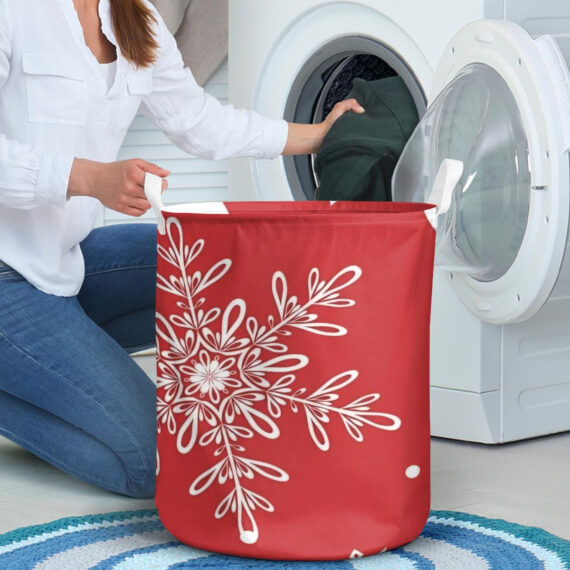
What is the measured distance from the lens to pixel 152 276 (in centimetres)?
172

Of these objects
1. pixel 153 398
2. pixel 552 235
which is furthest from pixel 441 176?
pixel 153 398

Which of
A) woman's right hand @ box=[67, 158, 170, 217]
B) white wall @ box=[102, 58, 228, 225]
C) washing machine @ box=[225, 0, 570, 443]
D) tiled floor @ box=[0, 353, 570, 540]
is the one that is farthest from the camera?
white wall @ box=[102, 58, 228, 225]

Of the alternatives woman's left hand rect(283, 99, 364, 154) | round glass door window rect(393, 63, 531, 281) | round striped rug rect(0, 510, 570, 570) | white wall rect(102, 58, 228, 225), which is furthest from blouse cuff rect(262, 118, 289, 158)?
white wall rect(102, 58, 228, 225)

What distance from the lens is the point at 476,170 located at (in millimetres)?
1574

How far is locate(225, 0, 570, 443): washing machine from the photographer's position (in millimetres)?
1505

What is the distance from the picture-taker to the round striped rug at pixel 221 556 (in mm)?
1172

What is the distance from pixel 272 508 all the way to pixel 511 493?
470 millimetres

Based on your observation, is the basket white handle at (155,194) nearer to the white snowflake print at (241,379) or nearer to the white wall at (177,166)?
the white snowflake print at (241,379)

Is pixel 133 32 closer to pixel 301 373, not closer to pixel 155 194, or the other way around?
pixel 155 194

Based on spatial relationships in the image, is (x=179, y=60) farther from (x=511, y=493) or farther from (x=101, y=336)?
(x=511, y=493)

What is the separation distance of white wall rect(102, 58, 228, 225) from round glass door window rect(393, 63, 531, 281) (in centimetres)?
115

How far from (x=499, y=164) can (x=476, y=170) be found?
37 mm

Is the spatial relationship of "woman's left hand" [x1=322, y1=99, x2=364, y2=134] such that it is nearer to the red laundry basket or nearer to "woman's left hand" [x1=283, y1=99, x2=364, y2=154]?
"woman's left hand" [x1=283, y1=99, x2=364, y2=154]

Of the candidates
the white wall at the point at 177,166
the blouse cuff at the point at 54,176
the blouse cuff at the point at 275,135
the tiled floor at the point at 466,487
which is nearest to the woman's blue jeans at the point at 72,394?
the tiled floor at the point at 466,487
